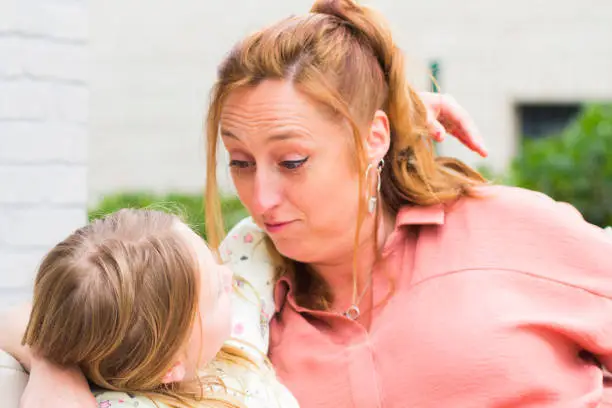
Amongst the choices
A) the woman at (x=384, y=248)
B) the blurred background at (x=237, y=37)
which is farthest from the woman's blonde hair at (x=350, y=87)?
the blurred background at (x=237, y=37)

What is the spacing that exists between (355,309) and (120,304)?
0.67m

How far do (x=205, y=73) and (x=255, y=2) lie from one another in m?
0.74

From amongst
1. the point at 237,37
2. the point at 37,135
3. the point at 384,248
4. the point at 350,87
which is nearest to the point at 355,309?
the point at 384,248

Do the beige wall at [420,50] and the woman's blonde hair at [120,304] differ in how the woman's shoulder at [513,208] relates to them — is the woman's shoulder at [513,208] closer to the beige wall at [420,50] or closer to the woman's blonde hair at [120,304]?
the woman's blonde hair at [120,304]

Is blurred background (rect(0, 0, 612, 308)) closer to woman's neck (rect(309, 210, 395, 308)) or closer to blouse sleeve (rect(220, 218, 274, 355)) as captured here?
blouse sleeve (rect(220, 218, 274, 355))

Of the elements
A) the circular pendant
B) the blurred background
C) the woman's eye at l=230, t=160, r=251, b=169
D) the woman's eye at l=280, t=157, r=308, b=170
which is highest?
the woman's eye at l=280, t=157, r=308, b=170

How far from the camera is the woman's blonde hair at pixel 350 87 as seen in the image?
195cm

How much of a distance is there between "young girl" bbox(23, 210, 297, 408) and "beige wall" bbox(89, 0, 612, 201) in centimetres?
623

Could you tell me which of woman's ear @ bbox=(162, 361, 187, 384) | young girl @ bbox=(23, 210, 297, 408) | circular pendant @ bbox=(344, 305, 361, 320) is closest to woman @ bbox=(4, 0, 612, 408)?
circular pendant @ bbox=(344, 305, 361, 320)

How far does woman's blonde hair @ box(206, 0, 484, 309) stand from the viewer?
1.95 m

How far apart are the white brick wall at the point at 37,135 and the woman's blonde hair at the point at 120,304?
710 mm

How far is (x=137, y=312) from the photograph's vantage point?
156 cm

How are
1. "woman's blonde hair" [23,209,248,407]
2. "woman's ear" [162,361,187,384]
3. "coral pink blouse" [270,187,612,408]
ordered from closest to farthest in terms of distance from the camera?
1. "woman's blonde hair" [23,209,248,407]
2. "woman's ear" [162,361,187,384]
3. "coral pink blouse" [270,187,612,408]

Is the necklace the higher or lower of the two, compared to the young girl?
lower
